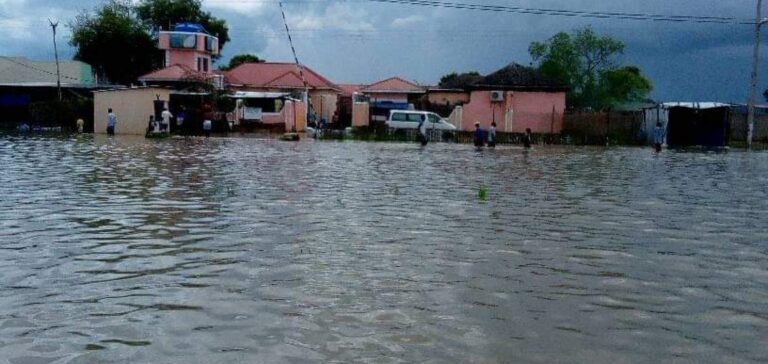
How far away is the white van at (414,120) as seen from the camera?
4153cm

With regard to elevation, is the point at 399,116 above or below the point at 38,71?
below

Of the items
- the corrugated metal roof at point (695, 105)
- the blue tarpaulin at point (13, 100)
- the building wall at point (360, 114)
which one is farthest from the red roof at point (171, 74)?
the corrugated metal roof at point (695, 105)

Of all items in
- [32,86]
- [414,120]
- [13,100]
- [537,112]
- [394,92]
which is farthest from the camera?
[394,92]

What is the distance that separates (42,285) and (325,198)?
268 inches

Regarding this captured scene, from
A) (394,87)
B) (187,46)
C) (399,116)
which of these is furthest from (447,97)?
(187,46)

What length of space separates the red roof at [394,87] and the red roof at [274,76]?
3.15 meters

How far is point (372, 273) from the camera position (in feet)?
24.6

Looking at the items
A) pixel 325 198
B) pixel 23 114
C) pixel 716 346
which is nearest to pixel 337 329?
pixel 716 346

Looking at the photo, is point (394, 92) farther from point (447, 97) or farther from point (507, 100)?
point (507, 100)

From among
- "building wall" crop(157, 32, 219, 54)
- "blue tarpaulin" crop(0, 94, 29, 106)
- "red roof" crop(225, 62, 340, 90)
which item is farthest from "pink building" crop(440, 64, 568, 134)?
"blue tarpaulin" crop(0, 94, 29, 106)

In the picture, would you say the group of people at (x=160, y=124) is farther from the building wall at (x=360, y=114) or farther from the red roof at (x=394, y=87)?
the red roof at (x=394, y=87)

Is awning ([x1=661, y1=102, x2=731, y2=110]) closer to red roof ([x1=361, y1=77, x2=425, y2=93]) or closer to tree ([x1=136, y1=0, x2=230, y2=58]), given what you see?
red roof ([x1=361, y1=77, x2=425, y2=93])

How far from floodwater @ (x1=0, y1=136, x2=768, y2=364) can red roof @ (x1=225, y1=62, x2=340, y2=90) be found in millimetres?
38248

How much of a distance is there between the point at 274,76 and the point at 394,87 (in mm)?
8739
